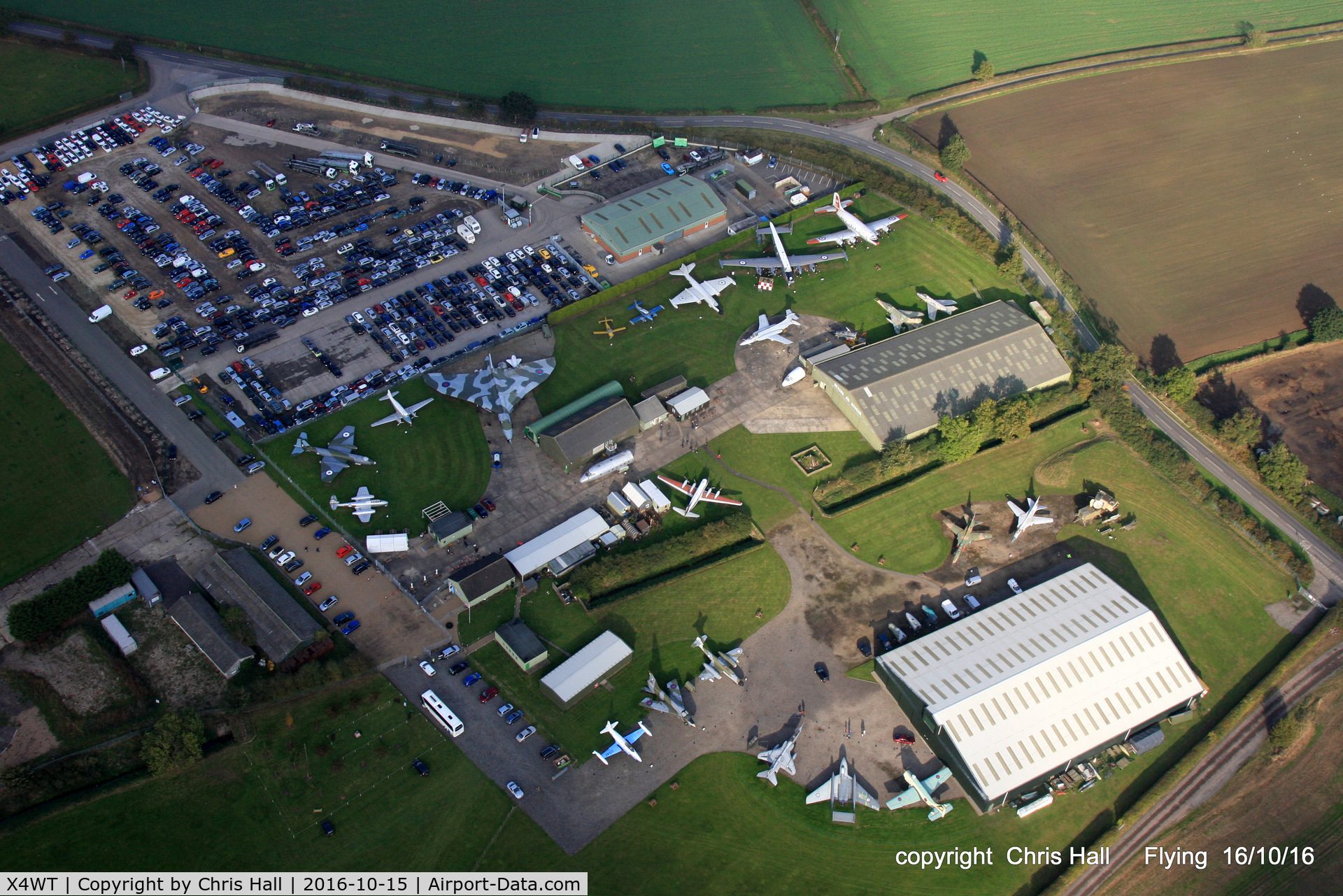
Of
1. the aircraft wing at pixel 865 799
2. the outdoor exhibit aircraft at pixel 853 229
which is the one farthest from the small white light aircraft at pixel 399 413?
the aircraft wing at pixel 865 799

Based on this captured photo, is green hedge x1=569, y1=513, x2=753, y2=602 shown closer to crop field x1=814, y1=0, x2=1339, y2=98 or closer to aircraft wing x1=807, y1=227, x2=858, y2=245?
aircraft wing x1=807, y1=227, x2=858, y2=245

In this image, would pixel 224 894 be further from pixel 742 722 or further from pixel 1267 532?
pixel 1267 532

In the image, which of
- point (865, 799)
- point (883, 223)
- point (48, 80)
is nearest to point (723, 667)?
point (865, 799)

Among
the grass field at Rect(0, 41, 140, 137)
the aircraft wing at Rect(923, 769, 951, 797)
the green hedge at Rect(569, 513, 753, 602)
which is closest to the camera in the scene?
the aircraft wing at Rect(923, 769, 951, 797)

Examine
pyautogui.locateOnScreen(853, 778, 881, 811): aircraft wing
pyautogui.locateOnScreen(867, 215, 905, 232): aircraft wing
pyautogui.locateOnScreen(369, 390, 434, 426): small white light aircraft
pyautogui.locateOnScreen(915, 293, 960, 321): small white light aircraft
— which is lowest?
pyautogui.locateOnScreen(853, 778, 881, 811): aircraft wing

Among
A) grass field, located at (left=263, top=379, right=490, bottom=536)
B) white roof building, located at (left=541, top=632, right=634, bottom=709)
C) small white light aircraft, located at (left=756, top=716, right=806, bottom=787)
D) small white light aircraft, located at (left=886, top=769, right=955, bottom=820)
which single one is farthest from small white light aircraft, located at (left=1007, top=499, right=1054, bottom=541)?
grass field, located at (left=263, top=379, right=490, bottom=536)

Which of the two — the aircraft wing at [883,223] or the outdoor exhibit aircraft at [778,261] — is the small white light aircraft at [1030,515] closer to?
the outdoor exhibit aircraft at [778,261]
